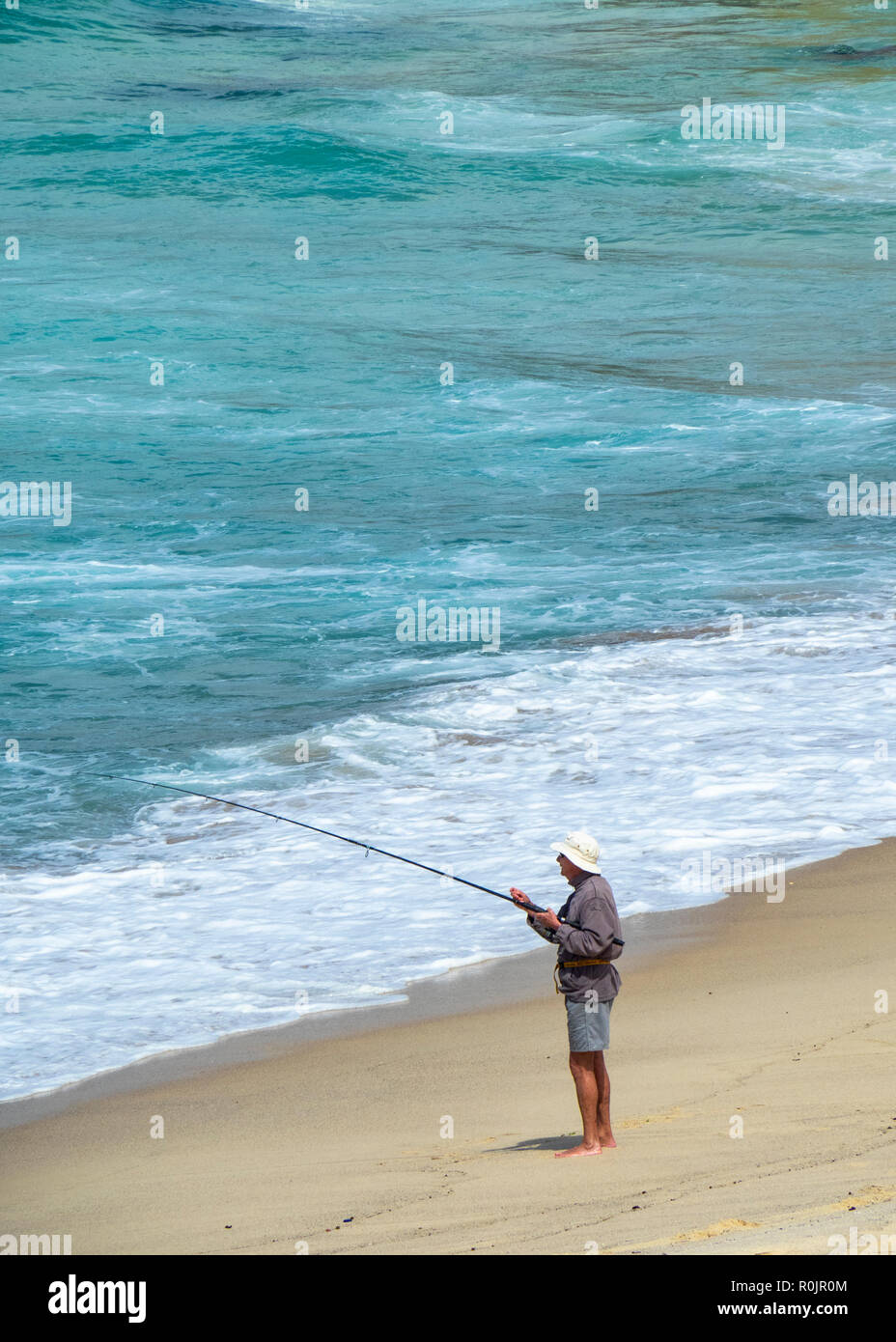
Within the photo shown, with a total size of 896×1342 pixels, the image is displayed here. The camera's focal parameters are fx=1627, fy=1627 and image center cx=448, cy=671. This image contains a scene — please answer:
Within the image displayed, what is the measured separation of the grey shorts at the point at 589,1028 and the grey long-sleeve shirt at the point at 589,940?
0.03m

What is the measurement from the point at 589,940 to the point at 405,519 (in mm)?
12349

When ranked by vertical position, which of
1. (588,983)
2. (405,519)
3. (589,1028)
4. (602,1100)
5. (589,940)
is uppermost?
(405,519)

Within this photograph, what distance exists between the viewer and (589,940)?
18.9ft

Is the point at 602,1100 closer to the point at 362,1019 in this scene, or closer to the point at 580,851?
the point at 580,851

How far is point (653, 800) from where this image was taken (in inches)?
405

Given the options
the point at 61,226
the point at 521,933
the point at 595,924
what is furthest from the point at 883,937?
the point at 61,226

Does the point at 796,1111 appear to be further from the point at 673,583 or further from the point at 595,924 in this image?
the point at 673,583

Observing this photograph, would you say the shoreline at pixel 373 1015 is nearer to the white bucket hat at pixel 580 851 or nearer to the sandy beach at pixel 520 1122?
the sandy beach at pixel 520 1122

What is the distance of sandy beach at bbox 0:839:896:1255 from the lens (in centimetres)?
507

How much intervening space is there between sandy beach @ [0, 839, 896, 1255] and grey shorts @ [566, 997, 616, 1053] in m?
0.36

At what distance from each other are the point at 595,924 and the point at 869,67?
44494 mm

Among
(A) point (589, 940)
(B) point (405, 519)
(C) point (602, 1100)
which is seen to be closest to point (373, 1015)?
(C) point (602, 1100)

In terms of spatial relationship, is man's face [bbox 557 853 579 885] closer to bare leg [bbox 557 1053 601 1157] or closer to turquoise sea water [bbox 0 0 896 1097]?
bare leg [bbox 557 1053 601 1157]
